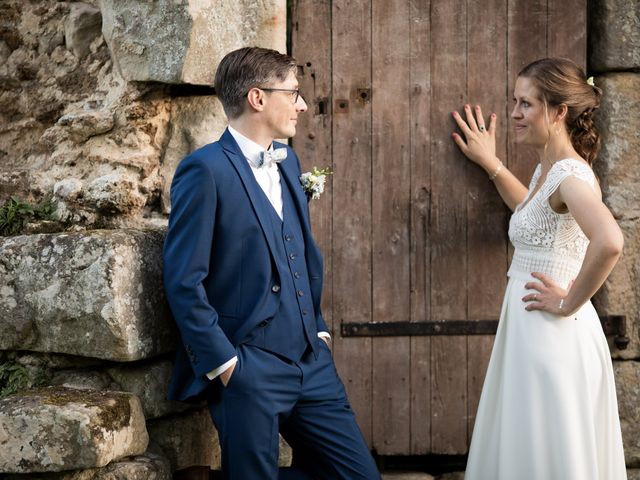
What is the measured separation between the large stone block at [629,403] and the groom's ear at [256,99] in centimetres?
199

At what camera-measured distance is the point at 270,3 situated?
3.44 m

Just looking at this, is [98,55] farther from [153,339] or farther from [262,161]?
[153,339]

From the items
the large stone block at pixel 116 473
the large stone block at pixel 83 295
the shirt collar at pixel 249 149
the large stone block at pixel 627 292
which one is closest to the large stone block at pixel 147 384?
the large stone block at pixel 83 295

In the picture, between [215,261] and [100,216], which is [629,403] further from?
[100,216]

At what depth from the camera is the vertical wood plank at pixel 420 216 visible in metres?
3.70

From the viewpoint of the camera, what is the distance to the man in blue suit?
272 cm

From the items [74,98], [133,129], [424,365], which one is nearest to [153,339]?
[133,129]

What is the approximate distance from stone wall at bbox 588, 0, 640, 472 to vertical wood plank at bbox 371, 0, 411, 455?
2.79 feet

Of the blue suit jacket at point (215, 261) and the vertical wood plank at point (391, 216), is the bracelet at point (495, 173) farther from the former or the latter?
the blue suit jacket at point (215, 261)

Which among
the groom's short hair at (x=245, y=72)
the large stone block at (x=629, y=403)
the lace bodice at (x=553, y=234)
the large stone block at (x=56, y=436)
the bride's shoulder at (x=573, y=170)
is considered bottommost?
the large stone block at (x=629, y=403)

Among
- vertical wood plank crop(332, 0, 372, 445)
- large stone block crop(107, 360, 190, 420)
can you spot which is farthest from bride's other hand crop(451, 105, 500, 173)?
large stone block crop(107, 360, 190, 420)

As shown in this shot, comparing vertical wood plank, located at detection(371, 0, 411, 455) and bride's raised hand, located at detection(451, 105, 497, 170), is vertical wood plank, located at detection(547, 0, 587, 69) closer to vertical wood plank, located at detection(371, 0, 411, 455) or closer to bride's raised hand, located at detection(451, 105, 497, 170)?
bride's raised hand, located at detection(451, 105, 497, 170)

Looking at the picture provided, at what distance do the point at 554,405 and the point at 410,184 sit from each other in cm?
118

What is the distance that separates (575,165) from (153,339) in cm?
158
